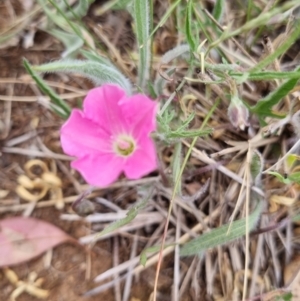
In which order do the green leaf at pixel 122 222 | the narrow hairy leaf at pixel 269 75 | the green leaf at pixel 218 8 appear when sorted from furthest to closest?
1. the green leaf at pixel 218 8
2. the green leaf at pixel 122 222
3. the narrow hairy leaf at pixel 269 75

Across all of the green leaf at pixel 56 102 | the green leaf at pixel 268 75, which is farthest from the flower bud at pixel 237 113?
the green leaf at pixel 56 102

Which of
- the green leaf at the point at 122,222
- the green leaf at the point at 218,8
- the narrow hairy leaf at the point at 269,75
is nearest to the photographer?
the narrow hairy leaf at the point at 269,75

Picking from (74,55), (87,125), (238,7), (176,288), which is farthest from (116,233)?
(238,7)

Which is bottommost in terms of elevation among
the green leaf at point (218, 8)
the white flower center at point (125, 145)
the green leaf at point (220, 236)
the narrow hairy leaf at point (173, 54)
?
the green leaf at point (220, 236)

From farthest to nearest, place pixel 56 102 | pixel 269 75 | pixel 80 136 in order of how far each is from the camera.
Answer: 1. pixel 56 102
2. pixel 80 136
3. pixel 269 75

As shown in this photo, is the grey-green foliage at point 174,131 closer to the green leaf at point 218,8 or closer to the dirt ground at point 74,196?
the dirt ground at point 74,196

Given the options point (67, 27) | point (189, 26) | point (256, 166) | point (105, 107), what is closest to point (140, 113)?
point (105, 107)

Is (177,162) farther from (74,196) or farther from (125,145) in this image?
(74,196)

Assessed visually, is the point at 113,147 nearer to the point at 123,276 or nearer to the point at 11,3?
the point at 123,276
